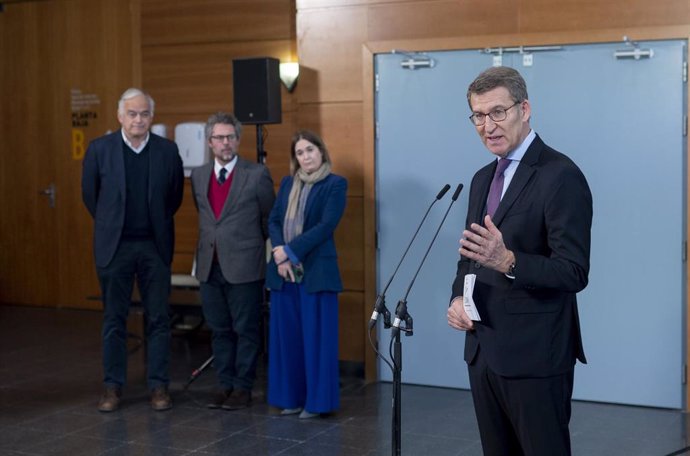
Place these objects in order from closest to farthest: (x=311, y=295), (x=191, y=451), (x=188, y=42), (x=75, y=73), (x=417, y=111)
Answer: (x=191, y=451) < (x=311, y=295) < (x=417, y=111) < (x=188, y=42) < (x=75, y=73)

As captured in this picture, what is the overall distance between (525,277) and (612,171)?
10.1 feet

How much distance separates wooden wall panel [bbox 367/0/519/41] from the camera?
568 centimetres

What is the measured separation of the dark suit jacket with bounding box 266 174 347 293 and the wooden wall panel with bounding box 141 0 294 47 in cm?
257

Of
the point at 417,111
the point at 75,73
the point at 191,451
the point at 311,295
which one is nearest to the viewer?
the point at 191,451

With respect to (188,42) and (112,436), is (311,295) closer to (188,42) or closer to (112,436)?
(112,436)

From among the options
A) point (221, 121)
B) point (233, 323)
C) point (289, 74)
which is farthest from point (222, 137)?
point (289, 74)

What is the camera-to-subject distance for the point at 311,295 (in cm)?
533

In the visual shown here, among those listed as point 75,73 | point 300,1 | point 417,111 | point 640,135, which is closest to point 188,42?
point 75,73

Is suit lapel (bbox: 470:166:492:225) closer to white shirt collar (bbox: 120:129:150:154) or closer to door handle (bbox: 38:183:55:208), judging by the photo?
white shirt collar (bbox: 120:129:150:154)

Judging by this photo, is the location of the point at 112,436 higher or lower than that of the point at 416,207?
lower

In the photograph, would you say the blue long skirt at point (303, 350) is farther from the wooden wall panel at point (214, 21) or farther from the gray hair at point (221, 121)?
the wooden wall panel at point (214, 21)

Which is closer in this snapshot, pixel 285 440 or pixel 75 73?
pixel 285 440

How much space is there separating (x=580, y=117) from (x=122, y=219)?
102 inches

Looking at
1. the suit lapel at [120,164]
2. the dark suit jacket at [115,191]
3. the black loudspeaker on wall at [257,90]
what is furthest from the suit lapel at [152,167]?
the black loudspeaker on wall at [257,90]
